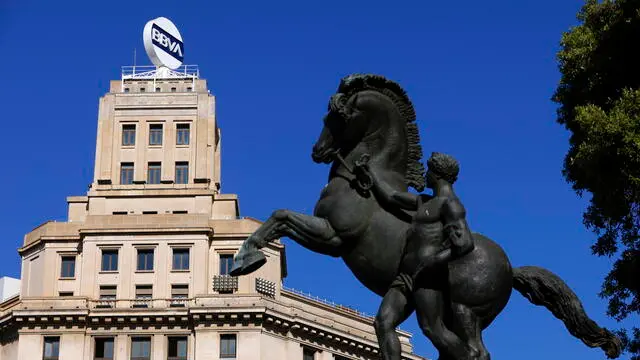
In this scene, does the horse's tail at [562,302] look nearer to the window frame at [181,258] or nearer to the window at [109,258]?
the window frame at [181,258]

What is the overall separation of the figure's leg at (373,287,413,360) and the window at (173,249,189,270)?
256ft

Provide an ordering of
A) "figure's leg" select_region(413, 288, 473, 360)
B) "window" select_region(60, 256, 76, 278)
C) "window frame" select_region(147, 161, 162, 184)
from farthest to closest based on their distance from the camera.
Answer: "window frame" select_region(147, 161, 162, 184), "window" select_region(60, 256, 76, 278), "figure's leg" select_region(413, 288, 473, 360)

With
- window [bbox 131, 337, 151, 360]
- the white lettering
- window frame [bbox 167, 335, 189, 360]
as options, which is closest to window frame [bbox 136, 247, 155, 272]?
window [bbox 131, 337, 151, 360]

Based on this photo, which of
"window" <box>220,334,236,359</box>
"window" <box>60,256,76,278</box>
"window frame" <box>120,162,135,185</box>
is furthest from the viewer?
"window frame" <box>120,162,135,185</box>

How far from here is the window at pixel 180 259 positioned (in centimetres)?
8881

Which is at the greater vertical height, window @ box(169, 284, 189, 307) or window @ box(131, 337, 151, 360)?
window @ box(169, 284, 189, 307)

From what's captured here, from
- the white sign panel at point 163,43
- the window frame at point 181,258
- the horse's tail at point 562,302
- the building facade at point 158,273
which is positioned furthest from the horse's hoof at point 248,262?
the white sign panel at point 163,43

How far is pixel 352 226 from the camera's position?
11.6 metres

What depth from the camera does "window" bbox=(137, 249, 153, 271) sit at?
8862cm

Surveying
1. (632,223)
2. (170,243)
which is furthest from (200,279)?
(632,223)

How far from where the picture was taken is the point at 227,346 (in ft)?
277

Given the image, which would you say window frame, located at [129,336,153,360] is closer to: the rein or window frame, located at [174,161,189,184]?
window frame, located at [174,161,189,184]

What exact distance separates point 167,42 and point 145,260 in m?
23.7

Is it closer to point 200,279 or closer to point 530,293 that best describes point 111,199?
point 200,279
